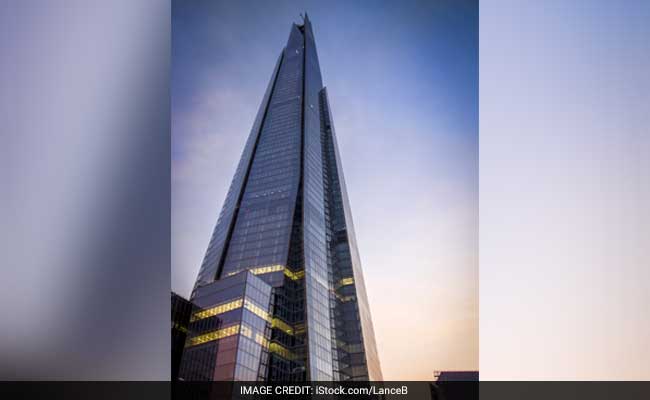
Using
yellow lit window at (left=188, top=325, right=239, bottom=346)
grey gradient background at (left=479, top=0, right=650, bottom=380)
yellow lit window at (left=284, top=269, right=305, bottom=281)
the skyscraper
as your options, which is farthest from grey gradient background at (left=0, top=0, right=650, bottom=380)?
yellow lit window at (left=284, top=269, right=305, bottom=281)

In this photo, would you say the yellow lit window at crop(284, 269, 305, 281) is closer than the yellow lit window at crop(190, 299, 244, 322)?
No

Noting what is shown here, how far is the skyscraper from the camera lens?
2672 mm

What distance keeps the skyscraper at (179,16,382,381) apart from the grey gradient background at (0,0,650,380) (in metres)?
A: 0.50

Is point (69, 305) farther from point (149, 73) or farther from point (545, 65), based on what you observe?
point (545, 65)

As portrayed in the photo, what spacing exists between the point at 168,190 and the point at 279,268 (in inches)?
160

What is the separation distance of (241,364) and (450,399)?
1353mm

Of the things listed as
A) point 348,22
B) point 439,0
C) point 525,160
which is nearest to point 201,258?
point 348,22

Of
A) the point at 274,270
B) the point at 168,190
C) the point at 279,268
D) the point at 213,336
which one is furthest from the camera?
the point at 279,268

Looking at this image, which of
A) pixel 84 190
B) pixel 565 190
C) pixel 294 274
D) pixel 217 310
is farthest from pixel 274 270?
pixel 565 190

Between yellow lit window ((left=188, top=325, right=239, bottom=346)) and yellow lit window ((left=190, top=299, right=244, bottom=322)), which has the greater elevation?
yellow lit window ((left=190, top=299, right=244, bottom=322))

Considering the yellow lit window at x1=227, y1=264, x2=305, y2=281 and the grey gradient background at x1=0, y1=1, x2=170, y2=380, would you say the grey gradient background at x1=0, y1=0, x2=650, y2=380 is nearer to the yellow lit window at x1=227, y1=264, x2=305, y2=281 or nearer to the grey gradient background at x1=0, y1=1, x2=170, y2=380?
the grey gradient background at x1=0, y1=1, x2=170, y2=380

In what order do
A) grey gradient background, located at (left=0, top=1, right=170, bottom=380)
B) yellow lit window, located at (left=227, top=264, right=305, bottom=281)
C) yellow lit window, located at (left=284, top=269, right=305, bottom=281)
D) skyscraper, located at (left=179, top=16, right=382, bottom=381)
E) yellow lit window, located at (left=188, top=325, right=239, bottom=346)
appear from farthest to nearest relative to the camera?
yellow lit window, located at (left=284, top=269, right=305, bottom=281) < yellow lit window, located at (left=227, top=264, right=305, bottom=281) < skyscraper, located at (left=179, top=16, right=382, bottom=381) < yellow lit window, located at (left=188, top=325, right=239, bottom=346) < grey gradient background, located at (left=0, top=1, right=170, bottom=380)

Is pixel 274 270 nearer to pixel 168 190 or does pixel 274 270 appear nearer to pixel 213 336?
pixel 213 336

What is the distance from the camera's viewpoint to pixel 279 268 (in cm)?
627
